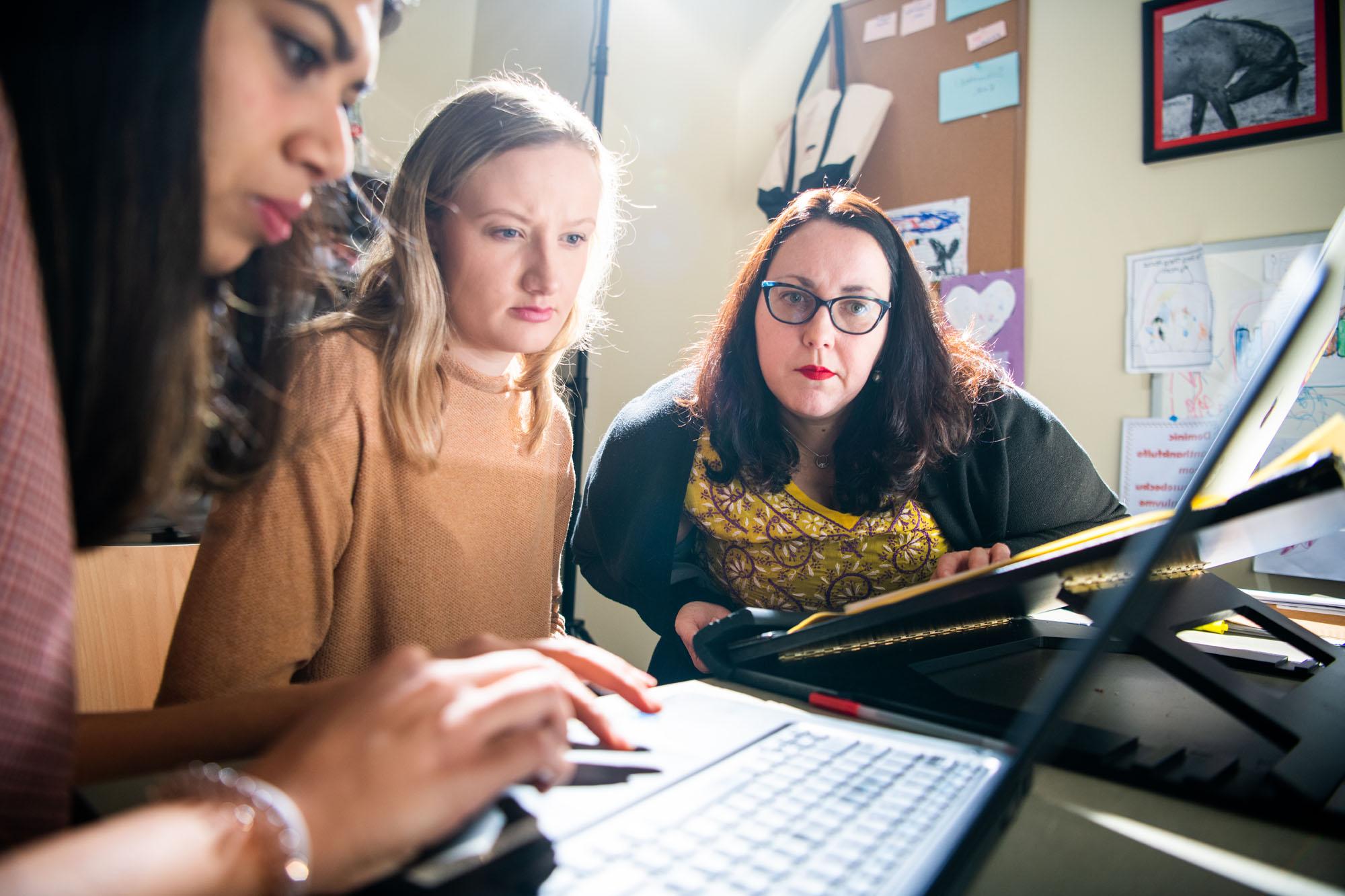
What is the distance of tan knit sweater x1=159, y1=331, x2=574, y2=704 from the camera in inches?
26.9

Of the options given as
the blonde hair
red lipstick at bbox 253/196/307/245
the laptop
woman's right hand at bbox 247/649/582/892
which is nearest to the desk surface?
the laptop

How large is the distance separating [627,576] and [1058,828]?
32.4 inches

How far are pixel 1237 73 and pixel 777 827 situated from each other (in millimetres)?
2056

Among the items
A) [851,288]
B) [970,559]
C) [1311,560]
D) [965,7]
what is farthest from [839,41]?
[970,559]

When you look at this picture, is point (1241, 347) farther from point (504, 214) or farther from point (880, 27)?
point (504, 214)

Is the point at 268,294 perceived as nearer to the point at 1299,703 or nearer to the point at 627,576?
the point at 627,576

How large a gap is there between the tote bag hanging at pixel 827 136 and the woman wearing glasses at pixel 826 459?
1.01m

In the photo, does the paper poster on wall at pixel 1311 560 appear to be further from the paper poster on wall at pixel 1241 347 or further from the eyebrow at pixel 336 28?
the eyebrow at pixel 336 28

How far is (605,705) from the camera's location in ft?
1.86

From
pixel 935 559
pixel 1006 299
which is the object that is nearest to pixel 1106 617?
pixel 935 559

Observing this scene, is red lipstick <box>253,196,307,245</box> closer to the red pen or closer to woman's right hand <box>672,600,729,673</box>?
the red pen

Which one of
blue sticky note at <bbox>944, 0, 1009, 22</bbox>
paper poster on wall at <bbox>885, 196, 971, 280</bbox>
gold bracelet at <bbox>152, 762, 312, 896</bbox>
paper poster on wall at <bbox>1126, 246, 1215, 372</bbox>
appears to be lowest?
gold bracelet at <bbox>152, 762, 312, 896</bbox>

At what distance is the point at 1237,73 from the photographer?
67.5 inches

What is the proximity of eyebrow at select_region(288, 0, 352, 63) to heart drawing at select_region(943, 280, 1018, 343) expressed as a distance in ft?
5.78
